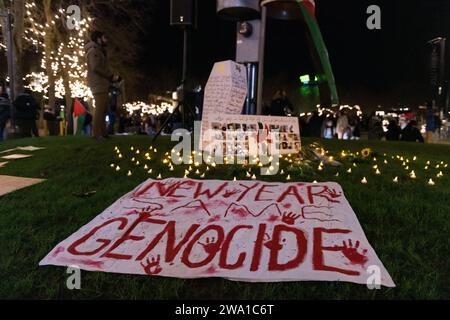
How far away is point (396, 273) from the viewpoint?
285cm

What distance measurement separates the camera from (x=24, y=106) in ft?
39.1

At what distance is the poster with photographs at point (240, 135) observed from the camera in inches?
254

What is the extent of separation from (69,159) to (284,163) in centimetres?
317

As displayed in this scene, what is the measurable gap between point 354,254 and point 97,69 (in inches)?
248

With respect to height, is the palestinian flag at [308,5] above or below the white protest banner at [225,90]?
above

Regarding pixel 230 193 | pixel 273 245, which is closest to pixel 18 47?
pixel 230 193

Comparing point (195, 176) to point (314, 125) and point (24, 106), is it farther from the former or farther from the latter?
point (314, 125)

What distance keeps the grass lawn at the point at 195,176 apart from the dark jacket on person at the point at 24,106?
20.2 ft

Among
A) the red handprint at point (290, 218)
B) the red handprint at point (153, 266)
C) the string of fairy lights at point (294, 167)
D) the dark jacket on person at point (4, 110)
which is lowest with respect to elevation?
the red handprint at point (153, 266)

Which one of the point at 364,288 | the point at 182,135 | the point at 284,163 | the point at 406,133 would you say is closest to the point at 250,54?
the point at 182,135

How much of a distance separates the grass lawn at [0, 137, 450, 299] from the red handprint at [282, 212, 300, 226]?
0.57 m

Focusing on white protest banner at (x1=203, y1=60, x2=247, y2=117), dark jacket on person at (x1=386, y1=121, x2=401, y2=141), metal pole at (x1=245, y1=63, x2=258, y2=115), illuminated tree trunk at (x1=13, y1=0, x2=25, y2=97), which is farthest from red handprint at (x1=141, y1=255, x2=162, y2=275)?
illuminated tree trunk at (x1=13, y1=0, x2=25, y2=97)

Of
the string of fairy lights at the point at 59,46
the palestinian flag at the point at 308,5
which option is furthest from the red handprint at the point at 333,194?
the string of fairy lights at the point at 59,46

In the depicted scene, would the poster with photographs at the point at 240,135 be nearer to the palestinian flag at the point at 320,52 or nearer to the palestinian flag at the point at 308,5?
the palestinian flag at the point at 320,52
